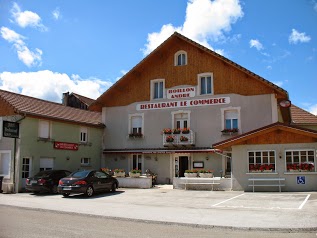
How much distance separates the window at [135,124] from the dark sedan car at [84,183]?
883 centimetres

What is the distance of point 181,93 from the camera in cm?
2733

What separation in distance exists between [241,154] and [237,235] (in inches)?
481

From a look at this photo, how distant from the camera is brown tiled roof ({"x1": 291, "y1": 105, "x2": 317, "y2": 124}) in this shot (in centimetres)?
3181

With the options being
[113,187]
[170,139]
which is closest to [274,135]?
[170,139]

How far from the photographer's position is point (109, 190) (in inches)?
822

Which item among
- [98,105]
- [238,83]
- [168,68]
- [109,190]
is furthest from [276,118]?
[98,105]

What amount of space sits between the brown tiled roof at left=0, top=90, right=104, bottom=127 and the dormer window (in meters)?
7.78

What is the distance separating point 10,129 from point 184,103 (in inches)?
478

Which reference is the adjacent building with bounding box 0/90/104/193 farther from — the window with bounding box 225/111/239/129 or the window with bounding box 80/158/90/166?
the window with bounding box 225/111/239/129

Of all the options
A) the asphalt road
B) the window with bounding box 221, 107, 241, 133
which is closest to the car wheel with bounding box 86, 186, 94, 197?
the asphalt road

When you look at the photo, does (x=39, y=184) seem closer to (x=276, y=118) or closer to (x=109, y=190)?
(x=109, y=190)

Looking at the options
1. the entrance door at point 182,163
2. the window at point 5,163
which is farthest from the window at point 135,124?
the window at point 5,163

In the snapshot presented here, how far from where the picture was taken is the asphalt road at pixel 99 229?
351 inches

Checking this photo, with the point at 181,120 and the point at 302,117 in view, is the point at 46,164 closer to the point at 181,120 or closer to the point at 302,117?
the point at 181,120
